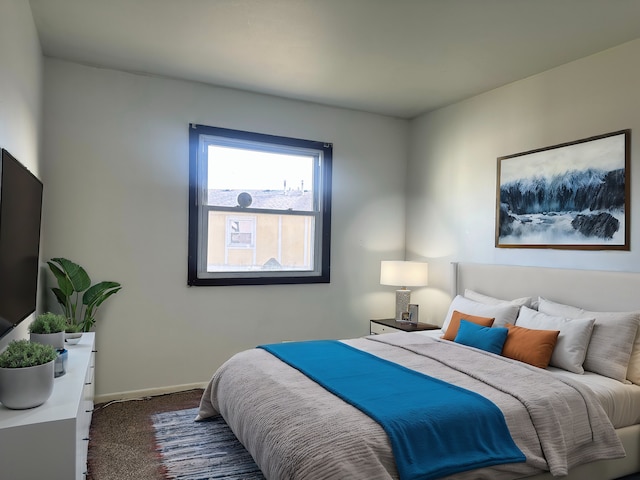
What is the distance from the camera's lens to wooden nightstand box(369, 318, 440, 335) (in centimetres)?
420

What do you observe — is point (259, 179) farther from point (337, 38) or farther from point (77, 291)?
point (77, 291)

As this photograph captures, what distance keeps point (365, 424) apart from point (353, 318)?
2.82m

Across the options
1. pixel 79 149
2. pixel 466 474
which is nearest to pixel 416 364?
pixel 466 474

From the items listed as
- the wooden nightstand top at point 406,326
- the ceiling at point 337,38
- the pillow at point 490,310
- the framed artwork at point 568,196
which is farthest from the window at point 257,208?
the framed artwork at point 568,196

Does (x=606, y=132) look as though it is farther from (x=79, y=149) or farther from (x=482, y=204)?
(x=79, y=149)

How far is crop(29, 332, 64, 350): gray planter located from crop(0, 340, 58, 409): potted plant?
630mm

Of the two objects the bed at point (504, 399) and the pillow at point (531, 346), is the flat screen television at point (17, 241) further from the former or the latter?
the pillow at point (531, 346)

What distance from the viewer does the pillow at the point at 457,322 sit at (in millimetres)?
3328

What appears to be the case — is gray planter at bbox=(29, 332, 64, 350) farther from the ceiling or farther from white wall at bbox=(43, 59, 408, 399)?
the ceiling

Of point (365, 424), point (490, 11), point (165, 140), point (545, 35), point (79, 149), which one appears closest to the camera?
point (365, 424)

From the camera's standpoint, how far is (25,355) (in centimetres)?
166

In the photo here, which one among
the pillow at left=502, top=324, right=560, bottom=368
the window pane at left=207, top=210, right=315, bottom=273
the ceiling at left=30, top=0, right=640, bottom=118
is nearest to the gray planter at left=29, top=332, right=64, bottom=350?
the window pane at left=207, top=210, right=315, bottom=273

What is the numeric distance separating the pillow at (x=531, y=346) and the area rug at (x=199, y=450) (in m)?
1.76

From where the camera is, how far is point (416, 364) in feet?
9.18
